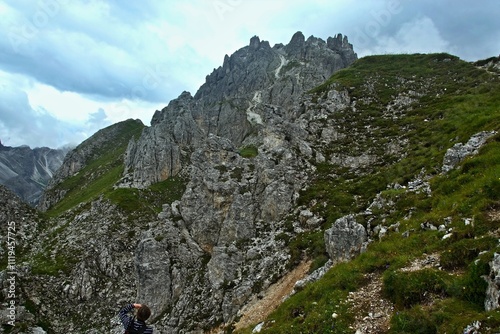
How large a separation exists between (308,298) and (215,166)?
3823 cm

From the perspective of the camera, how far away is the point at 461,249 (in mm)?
14953

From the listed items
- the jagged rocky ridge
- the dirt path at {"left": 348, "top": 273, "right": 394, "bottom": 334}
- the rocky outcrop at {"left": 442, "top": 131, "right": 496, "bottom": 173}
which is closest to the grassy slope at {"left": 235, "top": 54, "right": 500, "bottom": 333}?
the dirt path at {"left": 348, "top": 273, "right": 394, "bottom": 334}

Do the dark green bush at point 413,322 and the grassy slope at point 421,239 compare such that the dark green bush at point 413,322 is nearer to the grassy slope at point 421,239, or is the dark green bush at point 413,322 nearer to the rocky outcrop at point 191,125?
the grassy slope at point 421,239

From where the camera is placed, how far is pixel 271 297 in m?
32.1

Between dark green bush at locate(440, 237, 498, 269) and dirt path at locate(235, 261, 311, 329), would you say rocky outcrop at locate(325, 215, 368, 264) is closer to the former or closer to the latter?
dirt path at locate(235, 261, 311, 329)

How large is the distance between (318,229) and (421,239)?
762 inches

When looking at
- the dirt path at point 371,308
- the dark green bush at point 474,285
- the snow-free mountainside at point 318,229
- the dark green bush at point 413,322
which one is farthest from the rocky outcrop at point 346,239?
the dark green bush at point 474,285

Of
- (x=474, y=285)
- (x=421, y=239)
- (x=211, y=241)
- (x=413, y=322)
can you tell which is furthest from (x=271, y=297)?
(x=474, y=285)

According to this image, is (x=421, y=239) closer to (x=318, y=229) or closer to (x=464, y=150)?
(x=464, y=150)

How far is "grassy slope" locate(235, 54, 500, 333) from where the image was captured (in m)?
12.8

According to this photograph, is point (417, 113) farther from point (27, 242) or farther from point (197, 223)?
point (27, 242)

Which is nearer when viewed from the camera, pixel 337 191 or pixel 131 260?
pixel 337 191

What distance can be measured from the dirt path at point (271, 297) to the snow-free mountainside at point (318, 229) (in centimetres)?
19

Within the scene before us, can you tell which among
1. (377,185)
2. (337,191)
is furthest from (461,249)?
(337,191)
